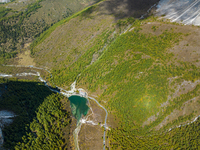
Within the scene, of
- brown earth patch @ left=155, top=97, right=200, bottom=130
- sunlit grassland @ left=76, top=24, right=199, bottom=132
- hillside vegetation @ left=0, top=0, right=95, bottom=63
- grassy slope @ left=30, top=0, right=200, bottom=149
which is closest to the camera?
brown earth patch @ left=155, top=97, right=200, bottom=130

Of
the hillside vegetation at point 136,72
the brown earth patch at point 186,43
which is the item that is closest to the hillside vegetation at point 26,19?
the hillside vegetation at point 136,72

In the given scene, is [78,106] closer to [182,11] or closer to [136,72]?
[136,72]

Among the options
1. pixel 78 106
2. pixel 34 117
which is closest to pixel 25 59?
pixel 34 117

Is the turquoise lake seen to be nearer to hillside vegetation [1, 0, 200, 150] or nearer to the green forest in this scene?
the green forest

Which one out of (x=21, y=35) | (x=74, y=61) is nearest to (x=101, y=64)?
(x=74, y=61)

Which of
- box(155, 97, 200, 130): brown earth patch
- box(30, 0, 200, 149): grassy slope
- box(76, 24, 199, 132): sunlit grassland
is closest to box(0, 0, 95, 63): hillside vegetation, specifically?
box(30, 0, 200, 149): grassy slope

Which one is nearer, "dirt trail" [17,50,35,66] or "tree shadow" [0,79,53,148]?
"tree shadow" [0,79,53,148]
